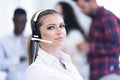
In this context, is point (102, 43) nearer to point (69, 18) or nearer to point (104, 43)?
point (104, 43)

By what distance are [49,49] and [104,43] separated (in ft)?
3.41

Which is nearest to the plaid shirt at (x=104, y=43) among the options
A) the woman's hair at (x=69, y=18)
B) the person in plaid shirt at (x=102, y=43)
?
the person in plaid shirt at (x=102, y=43)

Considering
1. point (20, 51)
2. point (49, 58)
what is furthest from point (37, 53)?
point (20, 51)

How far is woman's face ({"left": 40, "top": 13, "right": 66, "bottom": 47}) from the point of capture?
3.41 feet

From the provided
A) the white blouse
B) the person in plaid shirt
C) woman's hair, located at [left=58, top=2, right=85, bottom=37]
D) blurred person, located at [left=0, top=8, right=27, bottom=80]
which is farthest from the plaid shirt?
the white blouse

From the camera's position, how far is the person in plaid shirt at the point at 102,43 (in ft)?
6.64

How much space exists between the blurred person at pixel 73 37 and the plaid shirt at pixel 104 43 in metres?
0.06

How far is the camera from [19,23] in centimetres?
211

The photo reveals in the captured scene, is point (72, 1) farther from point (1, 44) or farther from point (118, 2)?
point (1, 44)

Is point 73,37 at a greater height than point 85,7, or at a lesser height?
lesser

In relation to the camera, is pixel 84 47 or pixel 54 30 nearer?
pixel 54 30

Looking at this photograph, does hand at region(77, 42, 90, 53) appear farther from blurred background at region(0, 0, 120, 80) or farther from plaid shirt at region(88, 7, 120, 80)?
blurred background at region(0, 0, 120, 80)

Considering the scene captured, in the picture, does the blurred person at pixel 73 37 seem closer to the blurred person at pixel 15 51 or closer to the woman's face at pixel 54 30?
the blurred person at pixel 15 51

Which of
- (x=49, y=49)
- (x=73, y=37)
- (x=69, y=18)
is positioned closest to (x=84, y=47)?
(x=73, y=37)
